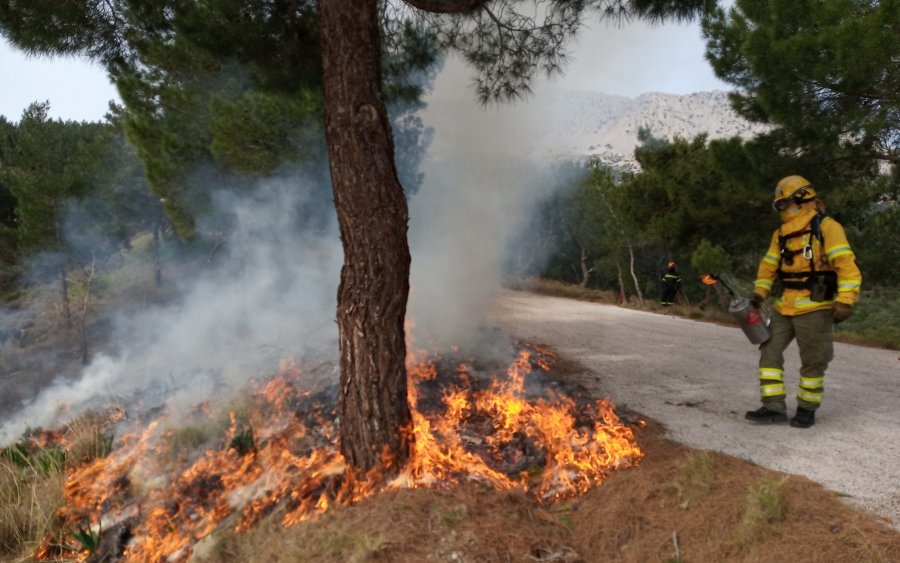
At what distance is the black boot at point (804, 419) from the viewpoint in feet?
13.4

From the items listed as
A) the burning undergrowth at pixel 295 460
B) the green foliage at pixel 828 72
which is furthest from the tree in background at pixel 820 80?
the burning undergrowth at pixel 295 460

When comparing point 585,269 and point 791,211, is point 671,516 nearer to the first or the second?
point 791,211

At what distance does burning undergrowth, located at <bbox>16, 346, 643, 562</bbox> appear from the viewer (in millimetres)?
3473

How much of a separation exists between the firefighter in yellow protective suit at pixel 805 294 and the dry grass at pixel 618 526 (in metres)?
1.18

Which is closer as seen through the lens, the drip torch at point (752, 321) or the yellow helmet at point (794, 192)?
the yellow helmet at point (794, 192)

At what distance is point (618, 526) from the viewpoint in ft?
9.66

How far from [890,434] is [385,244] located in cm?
375

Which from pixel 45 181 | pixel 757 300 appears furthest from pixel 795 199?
pixel 45 181

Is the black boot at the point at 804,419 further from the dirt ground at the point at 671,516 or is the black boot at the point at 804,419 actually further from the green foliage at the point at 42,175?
the green foliage at the point at 42,175

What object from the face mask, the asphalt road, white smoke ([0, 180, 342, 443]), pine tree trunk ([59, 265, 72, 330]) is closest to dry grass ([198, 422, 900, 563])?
the asphalt road

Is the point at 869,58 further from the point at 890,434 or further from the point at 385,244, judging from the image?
the point at 385,244

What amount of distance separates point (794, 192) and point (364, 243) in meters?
3.27

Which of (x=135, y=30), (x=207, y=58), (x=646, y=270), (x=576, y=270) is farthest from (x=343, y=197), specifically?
(x=576, y=270)

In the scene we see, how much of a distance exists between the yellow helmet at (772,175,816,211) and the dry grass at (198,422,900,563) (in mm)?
2122
